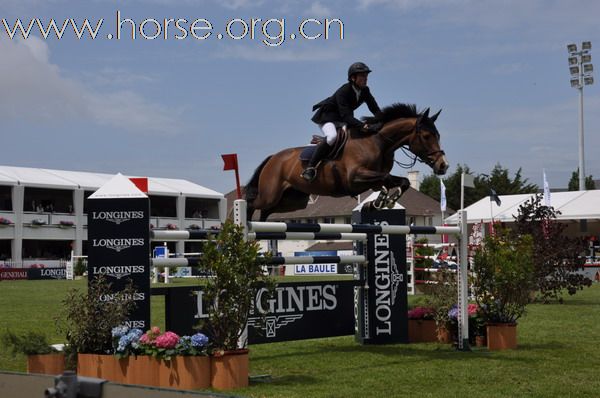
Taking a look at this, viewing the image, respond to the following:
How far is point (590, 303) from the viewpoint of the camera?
48.4ft

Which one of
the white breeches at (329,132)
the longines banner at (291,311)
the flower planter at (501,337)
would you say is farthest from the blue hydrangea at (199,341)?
the flower planter at (501,337)

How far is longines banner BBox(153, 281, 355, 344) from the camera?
6.46m

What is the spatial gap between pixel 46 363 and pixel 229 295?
1.47 metres

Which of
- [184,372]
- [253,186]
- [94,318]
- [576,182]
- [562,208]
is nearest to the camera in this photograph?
[184,372]

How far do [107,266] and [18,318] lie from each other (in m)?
5.92

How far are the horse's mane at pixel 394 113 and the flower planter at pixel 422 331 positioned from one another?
8.45 ft

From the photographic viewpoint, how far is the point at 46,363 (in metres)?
5.66

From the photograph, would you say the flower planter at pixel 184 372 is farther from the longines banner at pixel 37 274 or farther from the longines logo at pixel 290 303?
the longines banner at pixel 37 274

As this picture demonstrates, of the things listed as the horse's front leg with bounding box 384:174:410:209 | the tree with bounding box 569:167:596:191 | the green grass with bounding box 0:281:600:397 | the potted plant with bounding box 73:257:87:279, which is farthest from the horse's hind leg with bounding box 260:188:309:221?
the tree with bounding box 569:167:596:191

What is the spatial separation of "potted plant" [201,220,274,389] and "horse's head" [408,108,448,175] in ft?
7.56

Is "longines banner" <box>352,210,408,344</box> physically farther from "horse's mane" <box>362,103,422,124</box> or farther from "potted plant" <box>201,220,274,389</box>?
"potted plant" <box>201,220,274,389</box>

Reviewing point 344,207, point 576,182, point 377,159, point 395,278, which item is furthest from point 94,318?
point 576,182

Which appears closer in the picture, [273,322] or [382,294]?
[273,322]

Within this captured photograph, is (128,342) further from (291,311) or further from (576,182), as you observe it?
(576,182)
